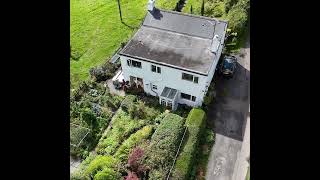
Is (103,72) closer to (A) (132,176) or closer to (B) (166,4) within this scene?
(A) (132,176)

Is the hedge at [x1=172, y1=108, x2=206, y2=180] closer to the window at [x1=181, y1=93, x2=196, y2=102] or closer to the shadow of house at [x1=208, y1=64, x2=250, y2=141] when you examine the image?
the window at [x1=181, y1=93, x2=196, y2=102]

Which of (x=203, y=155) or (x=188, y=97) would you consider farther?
(x=188, y=97)

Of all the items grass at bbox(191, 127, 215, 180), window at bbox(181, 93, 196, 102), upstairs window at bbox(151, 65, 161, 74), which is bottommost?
grass at bbox(191, 127, 215, 180)

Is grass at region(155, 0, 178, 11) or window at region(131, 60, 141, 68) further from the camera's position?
grass at region(155, 0, 178, 11)

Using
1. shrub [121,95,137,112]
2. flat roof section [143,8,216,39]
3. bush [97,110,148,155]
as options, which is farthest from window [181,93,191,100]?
flat roof section [143,8,216,39]

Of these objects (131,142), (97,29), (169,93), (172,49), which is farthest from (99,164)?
(97,29)
